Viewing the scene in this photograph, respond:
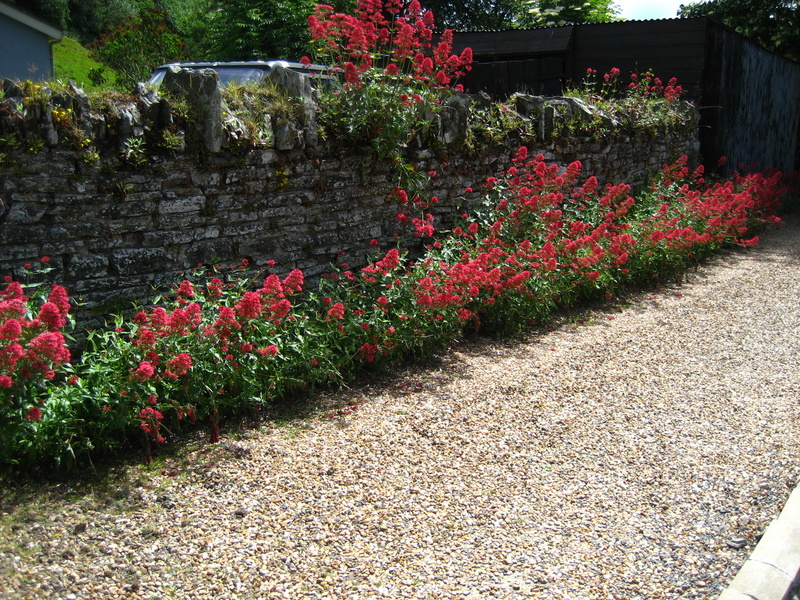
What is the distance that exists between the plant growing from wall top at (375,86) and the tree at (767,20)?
14.6 m

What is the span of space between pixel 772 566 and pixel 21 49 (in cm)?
1740

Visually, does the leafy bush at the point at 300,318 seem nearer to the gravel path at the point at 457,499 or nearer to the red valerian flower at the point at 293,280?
the red valerian flower at the point at 293,280

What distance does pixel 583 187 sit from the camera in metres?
7.95

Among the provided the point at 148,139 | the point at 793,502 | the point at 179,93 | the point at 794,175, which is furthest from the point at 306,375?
the point at 794,175

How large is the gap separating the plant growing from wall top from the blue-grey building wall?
458 inches

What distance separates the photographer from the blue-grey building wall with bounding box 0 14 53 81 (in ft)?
48.9

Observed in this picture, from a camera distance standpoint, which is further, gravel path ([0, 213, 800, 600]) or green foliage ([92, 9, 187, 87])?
green foliage ([92, 9, 187, 87])

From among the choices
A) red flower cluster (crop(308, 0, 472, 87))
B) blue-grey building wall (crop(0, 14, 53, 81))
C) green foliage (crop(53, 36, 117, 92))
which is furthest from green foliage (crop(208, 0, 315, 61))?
red flower cluster (crop(308, 0, 472, 87))

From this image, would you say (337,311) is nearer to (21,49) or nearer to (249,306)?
(249,306)

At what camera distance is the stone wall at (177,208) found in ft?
13.0

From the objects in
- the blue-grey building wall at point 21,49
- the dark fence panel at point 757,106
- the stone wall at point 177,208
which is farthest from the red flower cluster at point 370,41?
the blue-grey building wall at point 21,49

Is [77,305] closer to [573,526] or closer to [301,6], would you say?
[573,526]

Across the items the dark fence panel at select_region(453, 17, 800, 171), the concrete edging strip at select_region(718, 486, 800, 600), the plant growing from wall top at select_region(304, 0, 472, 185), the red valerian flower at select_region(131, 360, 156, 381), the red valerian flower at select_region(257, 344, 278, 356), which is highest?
the dark fence panel at select_region(453, 17, 800, 171)

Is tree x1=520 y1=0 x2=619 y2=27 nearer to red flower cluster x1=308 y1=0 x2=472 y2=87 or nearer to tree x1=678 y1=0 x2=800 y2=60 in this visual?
tree x1=678 y1=0 x2=800 y2=60
